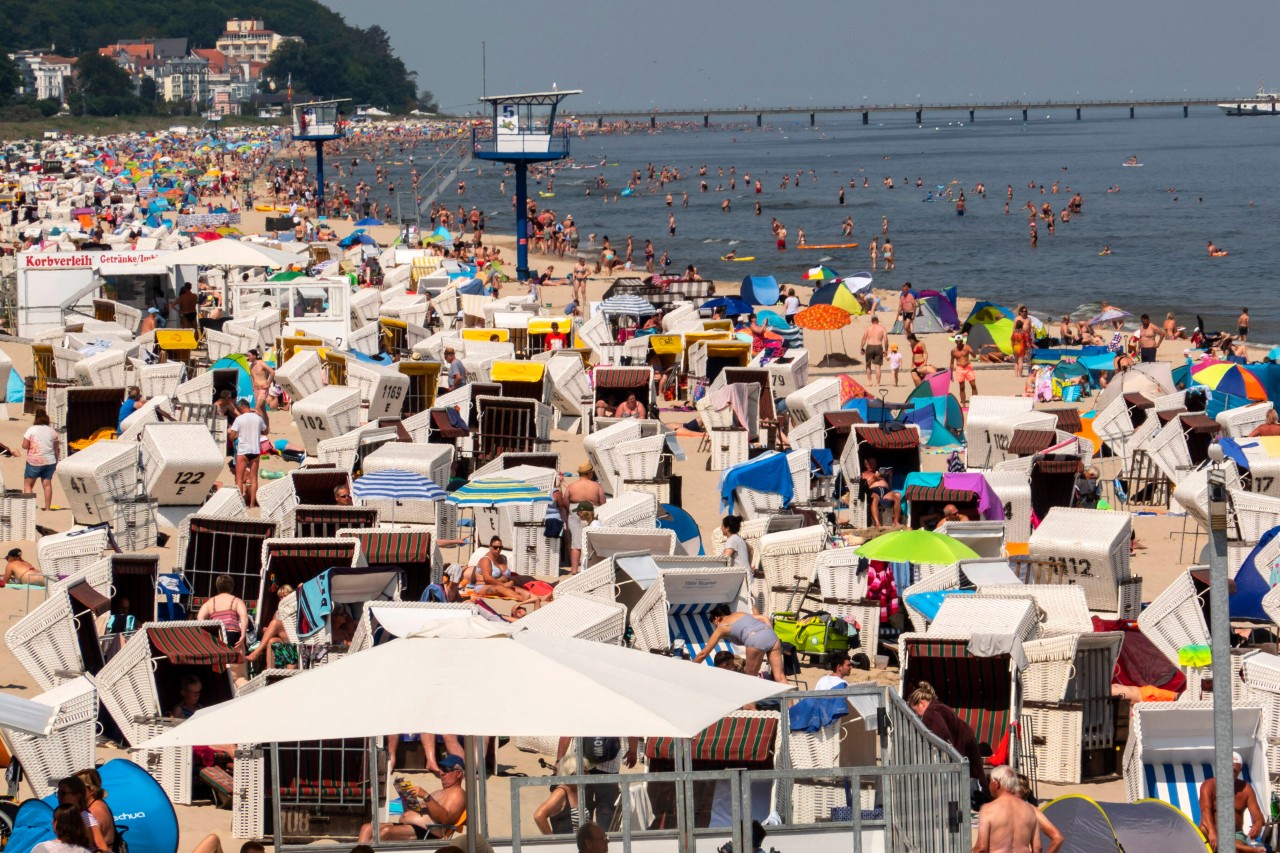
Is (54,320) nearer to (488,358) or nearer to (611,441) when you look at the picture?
(488,358)

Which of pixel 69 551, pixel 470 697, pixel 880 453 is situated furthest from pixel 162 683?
pixel 880 453

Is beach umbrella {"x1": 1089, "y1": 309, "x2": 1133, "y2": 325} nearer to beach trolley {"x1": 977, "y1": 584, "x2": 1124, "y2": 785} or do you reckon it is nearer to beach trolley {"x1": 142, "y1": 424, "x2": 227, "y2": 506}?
beach trolley {"x1": 142, "y1": 424, "x2": 227, "y2": 506}

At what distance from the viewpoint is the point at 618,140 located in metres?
196

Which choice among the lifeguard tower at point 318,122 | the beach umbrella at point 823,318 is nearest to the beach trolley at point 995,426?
the beach umbrella at point 823,318

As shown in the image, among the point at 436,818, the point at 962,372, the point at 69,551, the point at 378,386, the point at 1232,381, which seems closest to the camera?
the point at 436,818

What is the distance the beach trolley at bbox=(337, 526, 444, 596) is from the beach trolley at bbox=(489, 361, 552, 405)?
5.90m

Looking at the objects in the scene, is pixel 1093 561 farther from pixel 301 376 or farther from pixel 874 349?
pixel 874 349

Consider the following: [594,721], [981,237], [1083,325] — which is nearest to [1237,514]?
[594,721]

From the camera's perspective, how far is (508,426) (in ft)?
47.3

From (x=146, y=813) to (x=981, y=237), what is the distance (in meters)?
51.4

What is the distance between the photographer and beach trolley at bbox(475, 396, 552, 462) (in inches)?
565

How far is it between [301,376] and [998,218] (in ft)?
165

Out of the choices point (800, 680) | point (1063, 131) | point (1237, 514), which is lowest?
point (800, 680)

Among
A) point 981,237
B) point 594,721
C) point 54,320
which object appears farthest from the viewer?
point 981,237
